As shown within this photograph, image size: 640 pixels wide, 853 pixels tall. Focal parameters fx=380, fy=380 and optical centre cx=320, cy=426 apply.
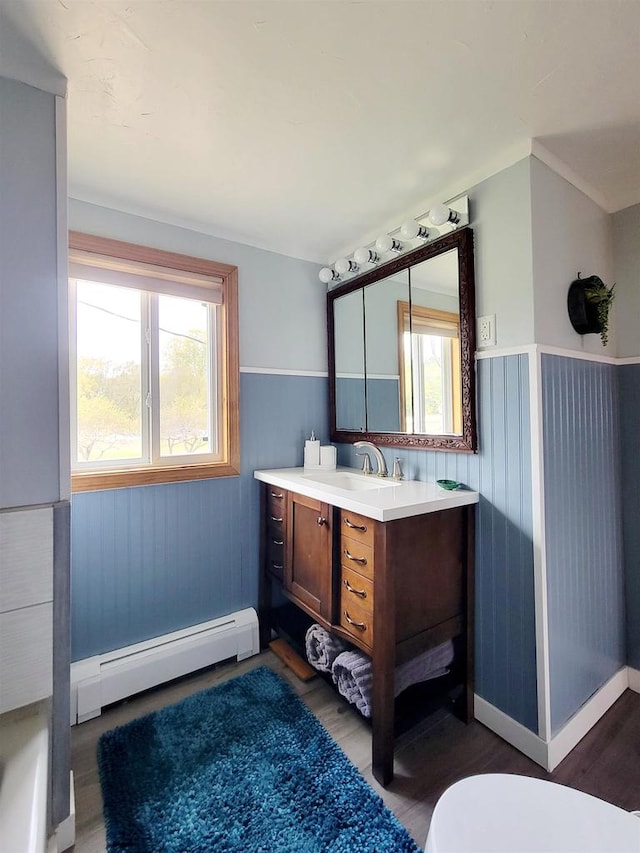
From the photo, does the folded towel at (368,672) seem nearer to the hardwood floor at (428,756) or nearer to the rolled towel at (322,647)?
the rolled towel at (322,647)

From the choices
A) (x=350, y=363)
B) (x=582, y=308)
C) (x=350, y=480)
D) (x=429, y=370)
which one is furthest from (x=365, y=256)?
(x=350, y=480)

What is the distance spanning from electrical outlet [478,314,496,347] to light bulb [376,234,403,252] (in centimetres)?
63

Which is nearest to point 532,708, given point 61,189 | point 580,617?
point 580,617

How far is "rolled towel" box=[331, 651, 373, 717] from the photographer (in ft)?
4.81

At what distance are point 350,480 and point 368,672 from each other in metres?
0.89

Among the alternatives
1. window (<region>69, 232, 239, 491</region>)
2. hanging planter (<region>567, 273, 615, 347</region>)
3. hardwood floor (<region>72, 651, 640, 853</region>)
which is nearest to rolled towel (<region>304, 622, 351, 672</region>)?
hardwood floor (<region>72, 651, 640, 853</region>)

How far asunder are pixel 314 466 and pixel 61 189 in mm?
1644

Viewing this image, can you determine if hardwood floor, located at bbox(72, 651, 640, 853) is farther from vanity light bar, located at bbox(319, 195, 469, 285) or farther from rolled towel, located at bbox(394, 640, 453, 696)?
vanity light bar, located at bbox(319, 195, 469, 285)

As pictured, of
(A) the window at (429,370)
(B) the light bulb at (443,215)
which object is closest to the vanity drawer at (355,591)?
(A) the window at (429,370)

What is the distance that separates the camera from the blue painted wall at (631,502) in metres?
1.80

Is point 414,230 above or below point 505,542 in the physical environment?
above

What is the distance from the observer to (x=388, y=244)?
1.91 metres

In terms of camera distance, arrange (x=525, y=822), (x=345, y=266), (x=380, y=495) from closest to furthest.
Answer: (x=525, y=822), (x=380, y=495), (x=345, y=266)

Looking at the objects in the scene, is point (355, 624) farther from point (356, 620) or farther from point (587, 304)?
point (587, 304)
